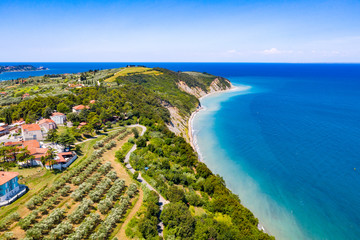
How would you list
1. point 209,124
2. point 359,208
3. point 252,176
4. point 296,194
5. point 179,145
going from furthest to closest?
point 209,124, point 179,145, point 252,176, point 296,194, point 359,208

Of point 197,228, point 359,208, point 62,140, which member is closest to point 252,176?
point 359,208

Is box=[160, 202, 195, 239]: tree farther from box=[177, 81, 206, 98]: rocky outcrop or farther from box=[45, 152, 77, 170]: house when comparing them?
box=[177, 81, 206, 98]: rocky outcrop

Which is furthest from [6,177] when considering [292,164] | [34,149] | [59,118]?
[292,164]

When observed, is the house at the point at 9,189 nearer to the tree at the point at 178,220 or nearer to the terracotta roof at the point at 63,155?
the terracotta roof at the point at 63,155

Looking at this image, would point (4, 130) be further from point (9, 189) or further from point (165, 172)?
point (165, 172)

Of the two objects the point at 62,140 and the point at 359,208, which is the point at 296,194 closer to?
the point at 359,208

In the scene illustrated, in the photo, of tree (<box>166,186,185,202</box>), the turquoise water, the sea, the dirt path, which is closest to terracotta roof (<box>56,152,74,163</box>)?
the dirt path
